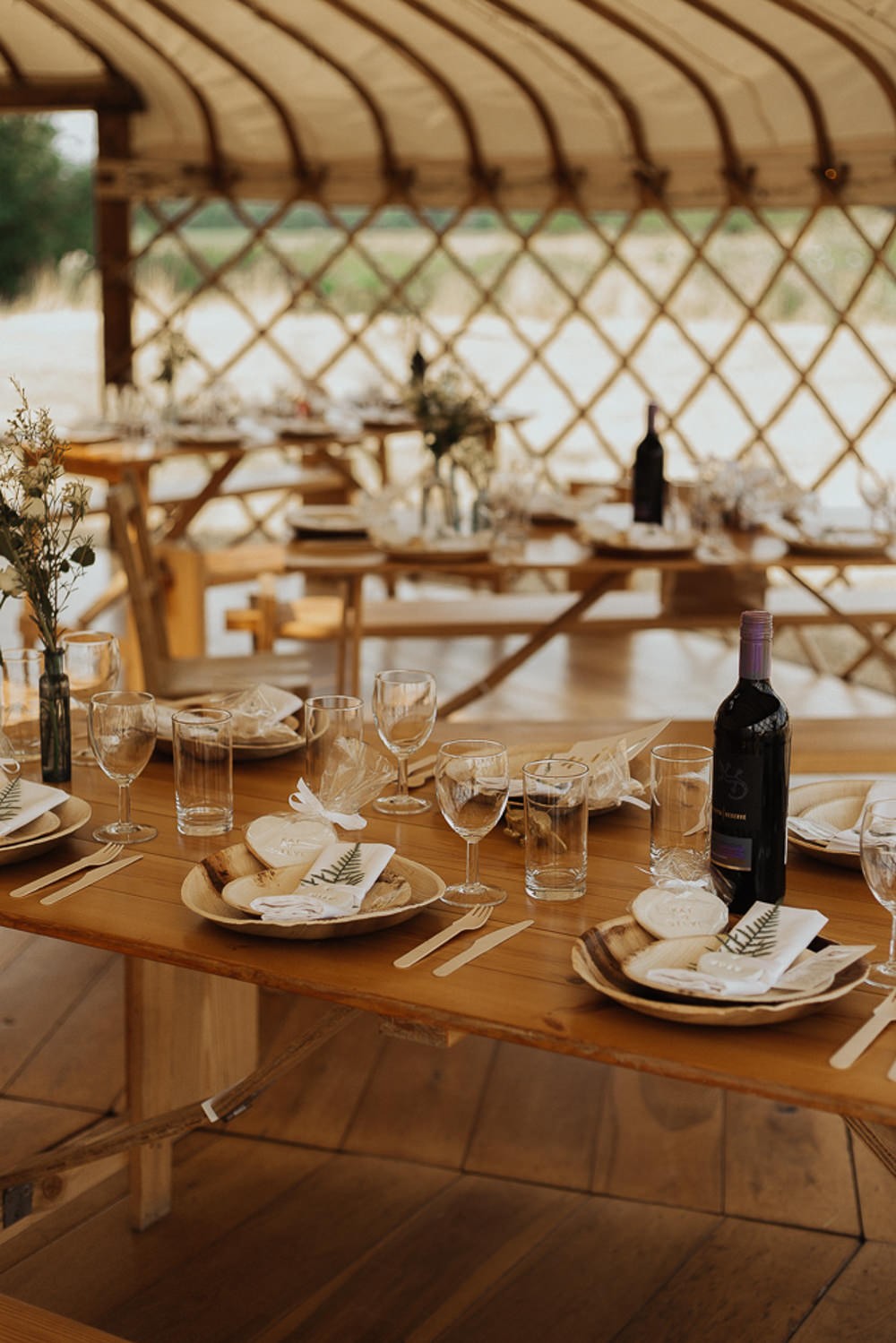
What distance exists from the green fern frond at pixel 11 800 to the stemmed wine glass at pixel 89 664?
20 centimetres

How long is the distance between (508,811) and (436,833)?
0.25ft

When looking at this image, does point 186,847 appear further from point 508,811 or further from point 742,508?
point 742,508

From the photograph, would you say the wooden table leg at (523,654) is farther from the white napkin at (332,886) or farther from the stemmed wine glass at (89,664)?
the white napkin at (332,886)

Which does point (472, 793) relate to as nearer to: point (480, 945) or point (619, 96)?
point (480, 945)

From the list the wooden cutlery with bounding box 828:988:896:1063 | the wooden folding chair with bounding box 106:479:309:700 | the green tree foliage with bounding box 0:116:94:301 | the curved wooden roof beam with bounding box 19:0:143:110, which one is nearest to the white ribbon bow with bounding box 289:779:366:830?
the wooden cutlery with bounding box 828:988:896:1063

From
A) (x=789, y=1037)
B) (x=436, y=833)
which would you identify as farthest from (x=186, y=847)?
(x=789, y=1037)

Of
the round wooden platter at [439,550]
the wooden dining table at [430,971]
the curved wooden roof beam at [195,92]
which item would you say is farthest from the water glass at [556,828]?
the curved wooden roof beam at [195,92]

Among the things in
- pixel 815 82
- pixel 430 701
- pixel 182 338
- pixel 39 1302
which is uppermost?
pixel 815 82

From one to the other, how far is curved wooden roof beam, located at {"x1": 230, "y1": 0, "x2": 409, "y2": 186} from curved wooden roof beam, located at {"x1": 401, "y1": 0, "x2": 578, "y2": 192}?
41 cm

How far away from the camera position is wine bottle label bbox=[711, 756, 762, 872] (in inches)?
52.6

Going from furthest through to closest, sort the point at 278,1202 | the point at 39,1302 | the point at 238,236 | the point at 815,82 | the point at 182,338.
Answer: the point at 238,236, the point at 182,338, the point at 815,82, the point at 278,1202, the point at 39,1302

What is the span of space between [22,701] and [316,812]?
16.5 inches

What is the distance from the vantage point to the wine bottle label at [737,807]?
1335 millimetres

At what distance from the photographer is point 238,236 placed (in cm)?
827
